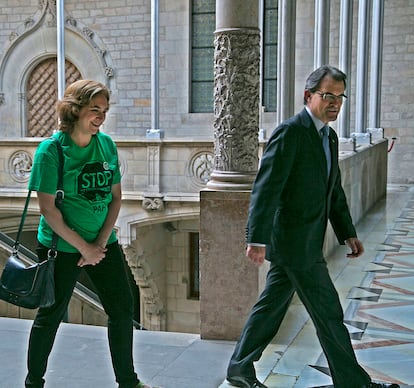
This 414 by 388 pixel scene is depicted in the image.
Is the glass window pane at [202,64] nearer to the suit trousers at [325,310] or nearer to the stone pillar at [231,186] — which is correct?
the stone pillar at [231,186]

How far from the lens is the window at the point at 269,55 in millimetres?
13391

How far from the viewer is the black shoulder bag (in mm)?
2549

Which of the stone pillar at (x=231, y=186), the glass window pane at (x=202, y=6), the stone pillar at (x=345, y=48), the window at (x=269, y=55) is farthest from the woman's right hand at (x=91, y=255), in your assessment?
the glass window pane at (x=202, y=6)

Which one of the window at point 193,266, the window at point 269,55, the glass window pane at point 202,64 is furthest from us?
the glass window pane at point 202,64

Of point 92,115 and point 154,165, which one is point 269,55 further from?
point 92,115

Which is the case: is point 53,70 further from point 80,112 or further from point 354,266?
point 80,112

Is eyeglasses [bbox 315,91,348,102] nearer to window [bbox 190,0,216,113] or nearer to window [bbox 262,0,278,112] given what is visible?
window [bbox 262,0,278,112]

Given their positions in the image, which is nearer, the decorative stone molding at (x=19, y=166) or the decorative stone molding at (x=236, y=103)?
the decorative stone molding at (x=236, y=103)

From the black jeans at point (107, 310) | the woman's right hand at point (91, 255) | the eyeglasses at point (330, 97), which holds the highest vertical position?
the eyeglasses at point (330, 97)

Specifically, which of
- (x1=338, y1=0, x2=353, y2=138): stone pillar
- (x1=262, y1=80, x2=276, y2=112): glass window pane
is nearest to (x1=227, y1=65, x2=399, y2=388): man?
(x1=338, y1=0, x2=353, y2=138): stone pillar

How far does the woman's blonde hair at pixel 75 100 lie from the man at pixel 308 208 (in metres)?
0.73

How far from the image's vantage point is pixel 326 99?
256 cm

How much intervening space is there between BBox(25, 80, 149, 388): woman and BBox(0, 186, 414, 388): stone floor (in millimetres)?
522

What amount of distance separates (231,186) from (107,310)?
124cm
